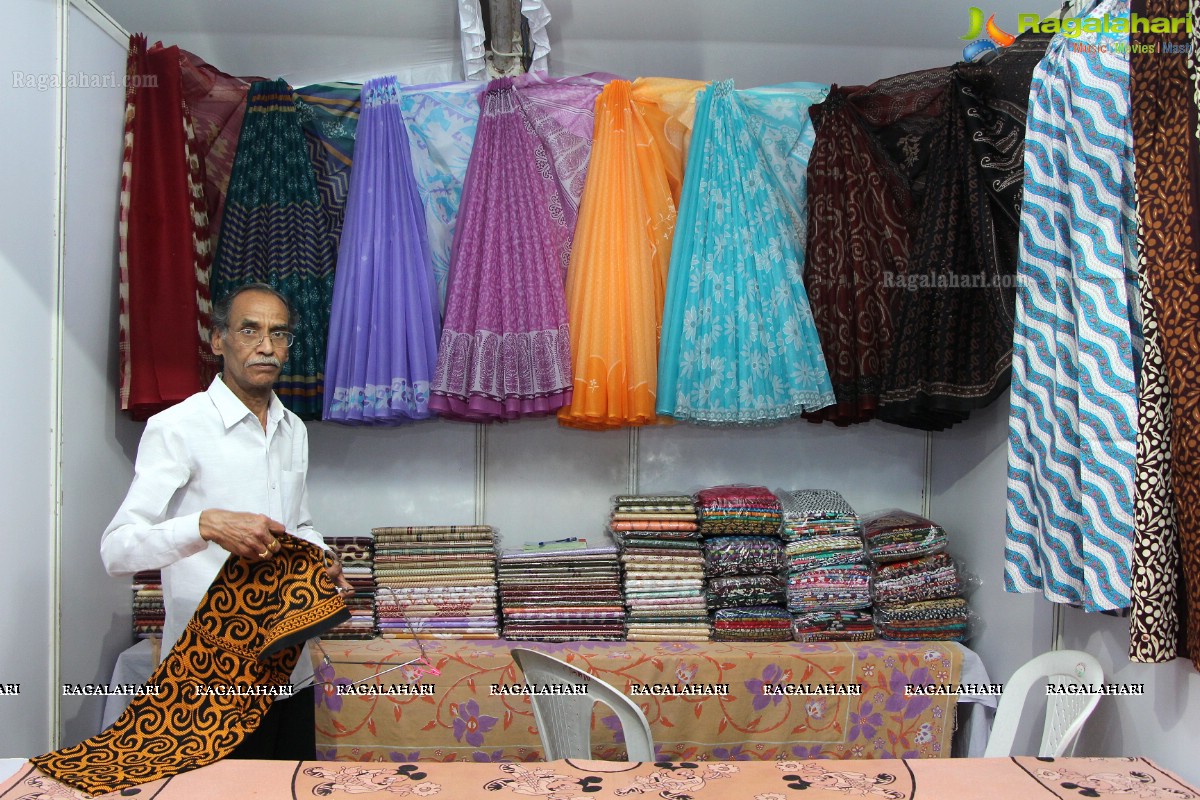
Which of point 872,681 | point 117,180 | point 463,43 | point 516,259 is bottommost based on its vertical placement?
point 872,681

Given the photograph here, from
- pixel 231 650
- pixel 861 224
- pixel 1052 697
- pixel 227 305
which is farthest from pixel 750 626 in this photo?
pixel 227 305

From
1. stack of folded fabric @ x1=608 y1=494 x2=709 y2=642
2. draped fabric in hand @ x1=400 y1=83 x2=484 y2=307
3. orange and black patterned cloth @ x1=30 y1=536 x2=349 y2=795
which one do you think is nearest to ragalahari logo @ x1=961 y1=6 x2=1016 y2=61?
draped fabric in hand @ x1=400 y1=83 x2=484 y2=307

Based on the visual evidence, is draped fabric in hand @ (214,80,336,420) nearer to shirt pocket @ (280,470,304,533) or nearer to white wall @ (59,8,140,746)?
white wall @ (59,8,140,746)

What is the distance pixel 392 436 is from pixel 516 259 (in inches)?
34.6

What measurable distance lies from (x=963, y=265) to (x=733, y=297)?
2.39 feet

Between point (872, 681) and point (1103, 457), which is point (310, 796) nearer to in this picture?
point (1103, 457)

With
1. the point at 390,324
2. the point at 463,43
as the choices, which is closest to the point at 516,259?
the point at 390,324

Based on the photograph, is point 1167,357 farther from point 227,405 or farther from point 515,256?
point 227,405

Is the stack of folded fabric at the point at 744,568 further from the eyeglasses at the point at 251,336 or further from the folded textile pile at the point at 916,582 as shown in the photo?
the eyeglasses at the point at 251,336

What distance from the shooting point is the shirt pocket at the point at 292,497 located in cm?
231

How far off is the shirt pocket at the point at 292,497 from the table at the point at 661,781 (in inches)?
26.0

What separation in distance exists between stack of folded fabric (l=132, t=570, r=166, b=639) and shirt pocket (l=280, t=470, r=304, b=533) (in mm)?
1016

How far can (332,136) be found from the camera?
3.30 m

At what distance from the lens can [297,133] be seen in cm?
321
